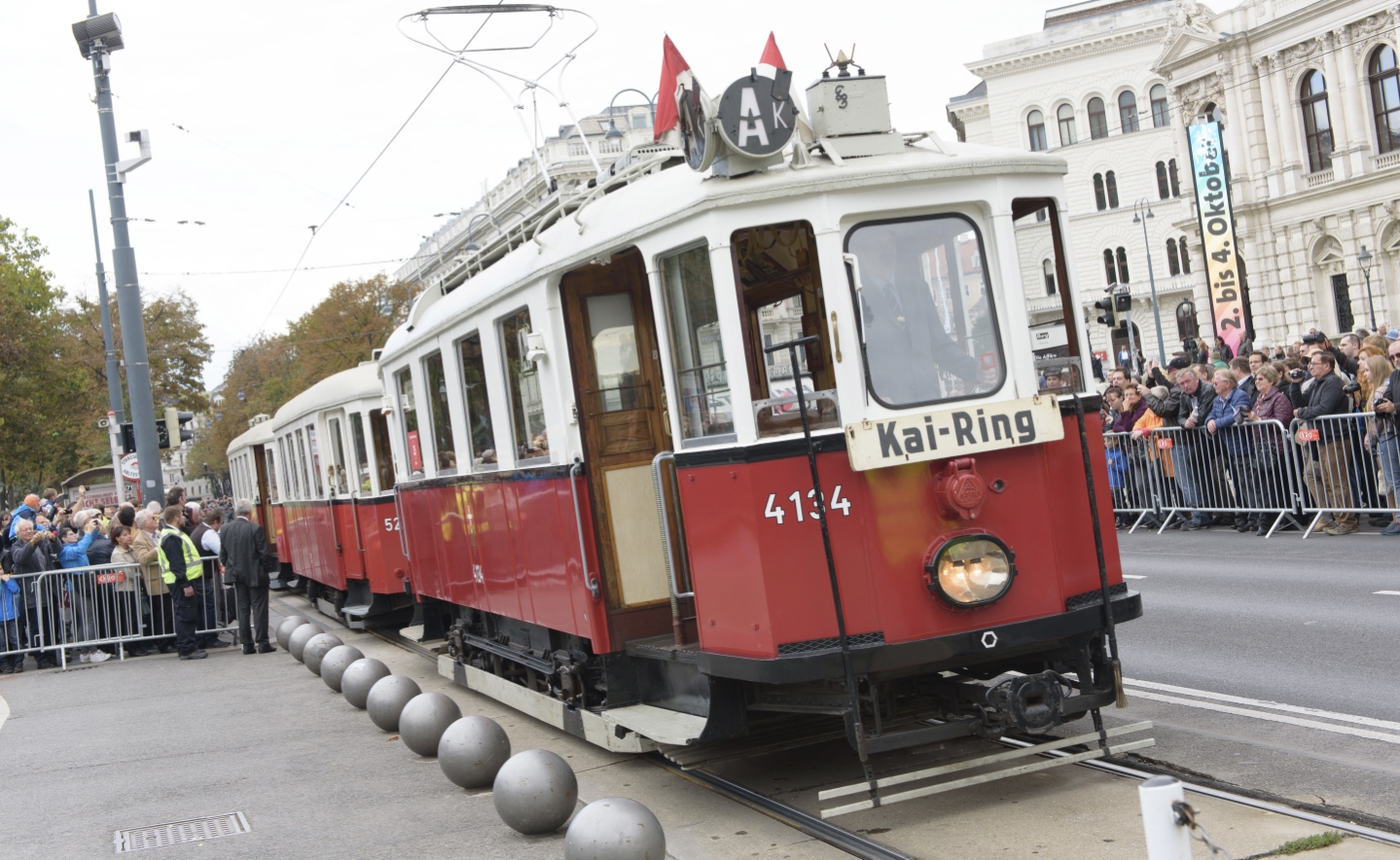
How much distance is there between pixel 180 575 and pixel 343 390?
2877 mm

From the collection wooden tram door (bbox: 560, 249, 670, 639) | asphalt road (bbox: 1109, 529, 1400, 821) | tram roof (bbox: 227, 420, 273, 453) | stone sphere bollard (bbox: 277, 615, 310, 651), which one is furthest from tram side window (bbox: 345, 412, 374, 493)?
wooden tram door (bbox: 560, 249, 670, 639)

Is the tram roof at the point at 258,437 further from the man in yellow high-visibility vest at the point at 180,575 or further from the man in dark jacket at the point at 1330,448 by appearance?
the man in dark jacket at the point at 1330,448

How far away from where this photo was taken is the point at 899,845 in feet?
19.9

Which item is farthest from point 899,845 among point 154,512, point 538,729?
point 154,512

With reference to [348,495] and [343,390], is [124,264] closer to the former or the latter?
[343,390]

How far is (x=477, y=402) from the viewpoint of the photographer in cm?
991

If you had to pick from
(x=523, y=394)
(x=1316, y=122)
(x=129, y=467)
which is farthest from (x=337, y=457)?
(x=1316, y=122)

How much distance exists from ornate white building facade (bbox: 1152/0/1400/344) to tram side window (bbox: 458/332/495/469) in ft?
170

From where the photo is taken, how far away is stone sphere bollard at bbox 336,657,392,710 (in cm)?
1107

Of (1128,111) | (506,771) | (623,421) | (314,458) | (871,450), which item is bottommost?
(506,771)

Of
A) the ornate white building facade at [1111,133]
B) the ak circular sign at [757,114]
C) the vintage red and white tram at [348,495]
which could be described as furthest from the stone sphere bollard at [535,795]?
the ornate white building facade at [1111,133]

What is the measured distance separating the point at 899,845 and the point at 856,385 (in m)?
1.99

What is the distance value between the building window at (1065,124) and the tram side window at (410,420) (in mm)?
73283

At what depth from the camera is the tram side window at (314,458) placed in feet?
61.6
